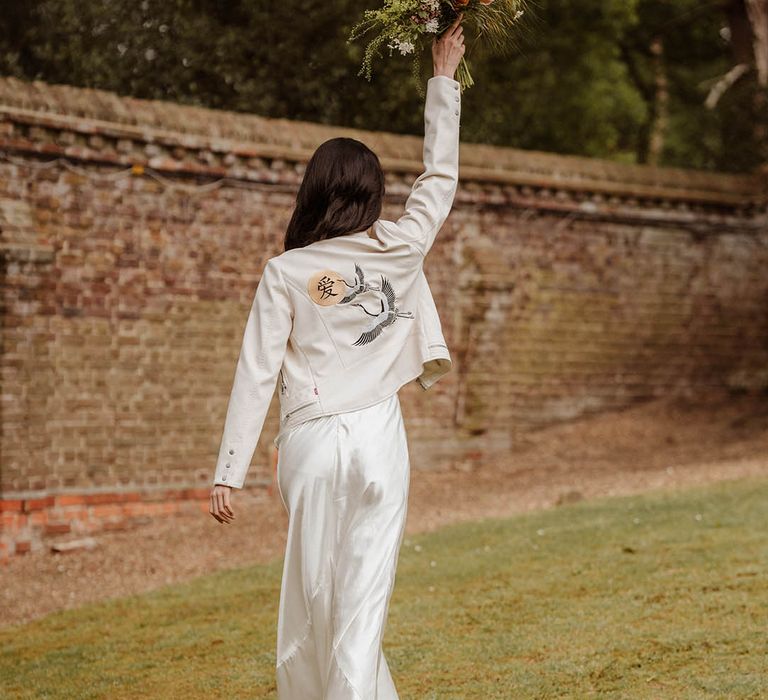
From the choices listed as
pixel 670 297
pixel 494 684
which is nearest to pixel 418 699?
pixel 494 684

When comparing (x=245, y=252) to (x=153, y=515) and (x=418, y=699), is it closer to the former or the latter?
(x=153, y=515)

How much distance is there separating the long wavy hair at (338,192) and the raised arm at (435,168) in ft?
0.50

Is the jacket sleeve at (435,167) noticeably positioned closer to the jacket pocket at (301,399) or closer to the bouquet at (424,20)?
the bouquet at (424,20)

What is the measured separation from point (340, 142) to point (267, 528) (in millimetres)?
6857

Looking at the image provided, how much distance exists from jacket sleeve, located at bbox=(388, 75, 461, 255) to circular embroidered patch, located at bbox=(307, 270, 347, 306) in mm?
316

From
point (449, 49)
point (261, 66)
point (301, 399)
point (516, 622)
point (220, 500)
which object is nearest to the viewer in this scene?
point (220, 500)

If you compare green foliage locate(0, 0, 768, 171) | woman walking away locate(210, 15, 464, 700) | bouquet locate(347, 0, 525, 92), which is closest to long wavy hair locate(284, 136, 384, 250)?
woman walking away locate(210, 15, 464, 700)

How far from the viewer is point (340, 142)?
3.73m

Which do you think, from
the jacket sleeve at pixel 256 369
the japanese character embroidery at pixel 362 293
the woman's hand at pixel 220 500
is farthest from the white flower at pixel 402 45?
the woman's hand at pixel 220 500

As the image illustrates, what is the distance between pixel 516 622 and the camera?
6441 millimetres

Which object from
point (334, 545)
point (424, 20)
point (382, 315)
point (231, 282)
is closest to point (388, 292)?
point (382, 315)

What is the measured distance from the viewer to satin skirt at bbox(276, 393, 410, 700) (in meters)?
3.62

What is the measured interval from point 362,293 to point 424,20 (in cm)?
104

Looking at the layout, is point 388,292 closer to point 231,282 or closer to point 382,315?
point 382,315
